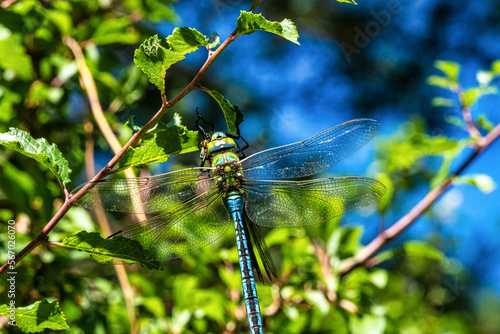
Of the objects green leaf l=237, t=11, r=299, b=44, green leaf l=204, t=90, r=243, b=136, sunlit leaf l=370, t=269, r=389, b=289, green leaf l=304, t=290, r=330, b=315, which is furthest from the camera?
sunlit leaf l=370, t=269, r=389, b=289

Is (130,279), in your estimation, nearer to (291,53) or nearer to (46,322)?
(46,322)

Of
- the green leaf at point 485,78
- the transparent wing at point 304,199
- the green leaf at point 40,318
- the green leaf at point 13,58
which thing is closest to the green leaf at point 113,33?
the green leaf at point 13,58

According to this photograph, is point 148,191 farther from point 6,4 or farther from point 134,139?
point 6,4

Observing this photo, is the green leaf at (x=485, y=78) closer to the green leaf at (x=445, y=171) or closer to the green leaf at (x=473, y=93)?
the green leaf at (x=473, y=93)

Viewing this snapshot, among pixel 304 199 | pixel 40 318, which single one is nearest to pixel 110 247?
pixel 40 318

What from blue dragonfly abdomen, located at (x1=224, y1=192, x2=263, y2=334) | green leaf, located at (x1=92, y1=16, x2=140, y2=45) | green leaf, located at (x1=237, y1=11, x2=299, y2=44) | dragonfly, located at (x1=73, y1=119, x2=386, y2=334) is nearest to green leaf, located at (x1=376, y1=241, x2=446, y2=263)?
dragonfly, located at (x1=73, y1=119, x2=386, y2=334)

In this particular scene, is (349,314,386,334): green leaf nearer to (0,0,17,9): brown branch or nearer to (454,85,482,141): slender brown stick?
(454,85,482,141): slender brown stick
